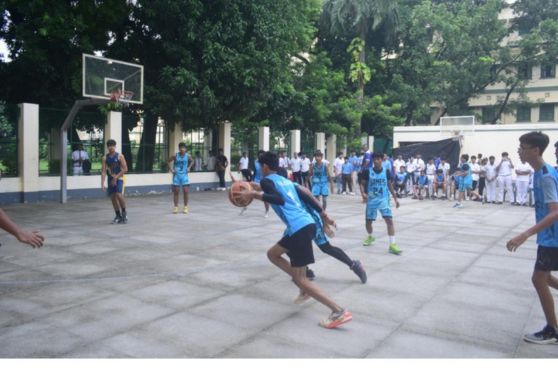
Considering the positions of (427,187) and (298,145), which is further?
(298,145)

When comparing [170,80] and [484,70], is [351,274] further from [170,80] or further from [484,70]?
[484,70]

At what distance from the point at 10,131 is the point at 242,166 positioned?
9790 mm

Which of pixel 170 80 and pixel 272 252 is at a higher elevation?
pixel 170 80

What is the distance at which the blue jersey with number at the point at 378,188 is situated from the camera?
29.9 feet

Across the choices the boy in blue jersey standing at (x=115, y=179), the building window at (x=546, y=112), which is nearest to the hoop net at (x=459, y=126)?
the building window at (x=546, y=112)

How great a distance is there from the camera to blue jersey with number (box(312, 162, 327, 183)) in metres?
13.3

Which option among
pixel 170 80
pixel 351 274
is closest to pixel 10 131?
pixel 170 80

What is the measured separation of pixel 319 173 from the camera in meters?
13.4

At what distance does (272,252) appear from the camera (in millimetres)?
5641

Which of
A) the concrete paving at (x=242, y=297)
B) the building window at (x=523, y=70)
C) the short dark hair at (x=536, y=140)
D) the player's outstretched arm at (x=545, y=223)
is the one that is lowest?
the concrete paving at (x=242, y=297)

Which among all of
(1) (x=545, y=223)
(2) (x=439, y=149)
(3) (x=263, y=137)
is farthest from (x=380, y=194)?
(2) (x=439, y=149)

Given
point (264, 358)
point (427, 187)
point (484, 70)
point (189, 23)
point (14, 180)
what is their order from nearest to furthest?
1. point (264, 358)
2. point (14, 180)
3. point (189, 23)
4. point (427, 187)
5. point (484, 70)

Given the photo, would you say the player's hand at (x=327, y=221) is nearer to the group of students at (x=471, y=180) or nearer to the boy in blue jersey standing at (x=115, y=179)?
the boy in blue jersey standing at (x=115, y=179)

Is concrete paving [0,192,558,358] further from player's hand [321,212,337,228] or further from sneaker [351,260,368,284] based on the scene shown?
player's hand [321,212,337,228]
